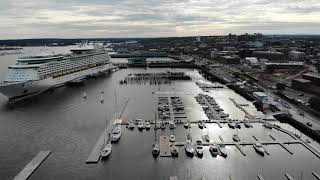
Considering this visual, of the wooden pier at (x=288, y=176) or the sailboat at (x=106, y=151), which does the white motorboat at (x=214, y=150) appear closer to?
→ the wooden pier at (x=288, y=176)

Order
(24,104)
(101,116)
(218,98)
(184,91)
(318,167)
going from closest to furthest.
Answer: (318,167)
(101,116)
(24,104)
(218,98)
(184,91)

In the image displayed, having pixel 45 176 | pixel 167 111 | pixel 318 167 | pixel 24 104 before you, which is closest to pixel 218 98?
pixel 167 111

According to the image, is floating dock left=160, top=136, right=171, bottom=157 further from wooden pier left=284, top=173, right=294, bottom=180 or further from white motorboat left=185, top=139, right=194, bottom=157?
wooden pier left=284, top=173, right=294, bottom=180

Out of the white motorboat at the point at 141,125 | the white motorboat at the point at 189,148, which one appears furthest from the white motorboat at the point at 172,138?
the white motorboat at the point at 141,125

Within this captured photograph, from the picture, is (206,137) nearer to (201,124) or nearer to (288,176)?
(201,124)

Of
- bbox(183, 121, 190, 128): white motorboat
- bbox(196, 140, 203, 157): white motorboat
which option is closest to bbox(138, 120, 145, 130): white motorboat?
bbox(183, 121, 190, 128): white motorboat

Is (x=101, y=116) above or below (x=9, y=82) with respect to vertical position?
below

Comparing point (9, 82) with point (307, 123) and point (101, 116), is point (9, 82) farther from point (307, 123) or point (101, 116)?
point (307, 123)

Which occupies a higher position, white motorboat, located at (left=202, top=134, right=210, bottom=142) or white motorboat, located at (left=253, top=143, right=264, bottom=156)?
white motorboat, located at (left=202, top=134, right=210, bottom=142)
